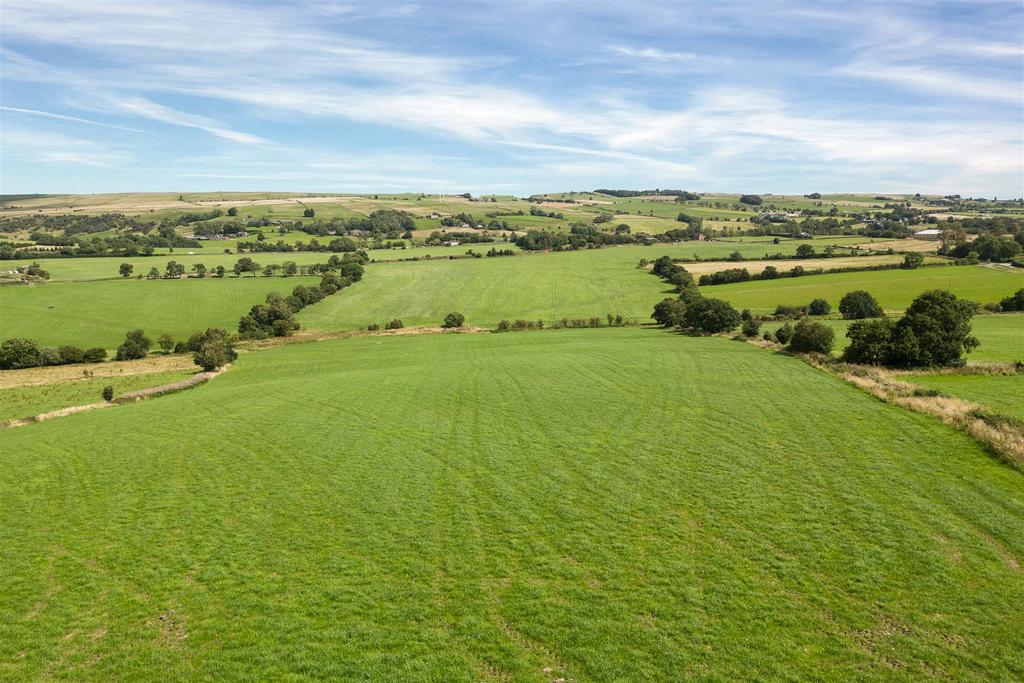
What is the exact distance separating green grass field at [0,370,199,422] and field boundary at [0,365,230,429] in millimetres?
1778

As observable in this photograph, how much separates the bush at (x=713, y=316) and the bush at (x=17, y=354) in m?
91.5

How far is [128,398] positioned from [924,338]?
7319cm

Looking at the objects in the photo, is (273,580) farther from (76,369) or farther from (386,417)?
(76,369)

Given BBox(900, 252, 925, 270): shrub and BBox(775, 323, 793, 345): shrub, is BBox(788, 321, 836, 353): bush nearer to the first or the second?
BBox(775, 323, 793, 345): shrub

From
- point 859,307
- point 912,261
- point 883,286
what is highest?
point 912,261

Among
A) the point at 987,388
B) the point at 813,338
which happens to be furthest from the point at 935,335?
the point at 813,338

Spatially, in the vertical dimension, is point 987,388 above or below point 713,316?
below

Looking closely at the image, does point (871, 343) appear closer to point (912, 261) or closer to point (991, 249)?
point (912, 261)

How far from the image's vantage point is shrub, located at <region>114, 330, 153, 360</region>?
72.2 meters

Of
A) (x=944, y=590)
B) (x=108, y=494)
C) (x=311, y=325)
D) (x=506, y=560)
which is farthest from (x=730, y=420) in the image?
(x=311, y=325)

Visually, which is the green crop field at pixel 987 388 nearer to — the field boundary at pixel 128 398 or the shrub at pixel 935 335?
the shrub at pixel 935 335

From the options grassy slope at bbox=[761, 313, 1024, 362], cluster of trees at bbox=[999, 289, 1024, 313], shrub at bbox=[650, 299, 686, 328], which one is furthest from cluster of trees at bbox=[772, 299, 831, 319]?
cluster of trees at bbox=[999, 289, 1024, 313]

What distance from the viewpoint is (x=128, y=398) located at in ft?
161

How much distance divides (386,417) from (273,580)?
19.1m
